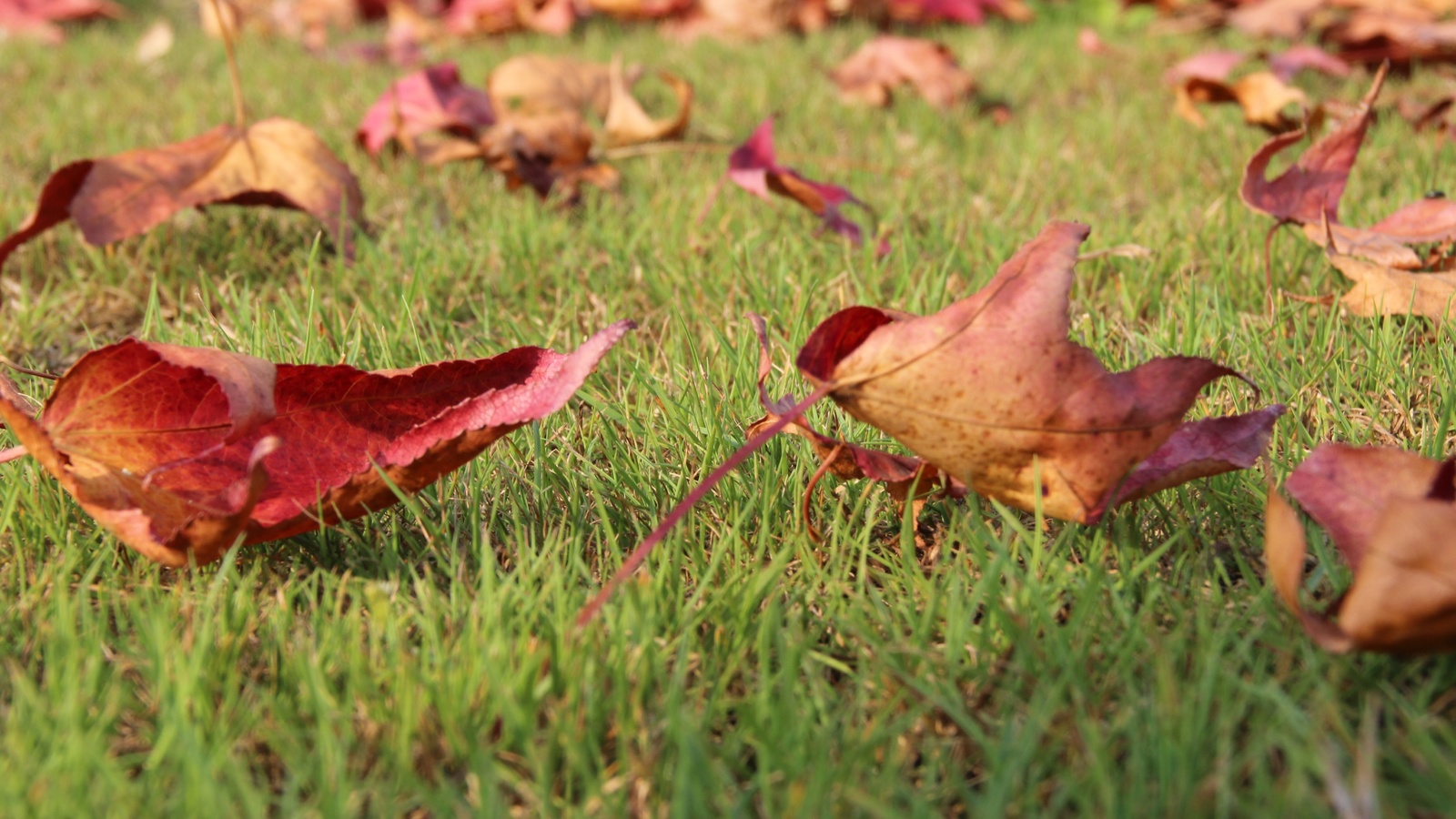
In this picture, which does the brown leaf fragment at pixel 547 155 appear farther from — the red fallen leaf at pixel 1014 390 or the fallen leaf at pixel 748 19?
the fallen leaf at pixel 748 19

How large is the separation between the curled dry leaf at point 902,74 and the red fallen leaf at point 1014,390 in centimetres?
204

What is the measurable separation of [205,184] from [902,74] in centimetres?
182

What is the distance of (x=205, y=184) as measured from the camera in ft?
5.96

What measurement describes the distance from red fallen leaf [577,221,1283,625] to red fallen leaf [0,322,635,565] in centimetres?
20

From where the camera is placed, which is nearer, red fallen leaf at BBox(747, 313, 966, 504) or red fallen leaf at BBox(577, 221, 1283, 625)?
red fallen leaf at BBox(577, 221, 1283, 625)

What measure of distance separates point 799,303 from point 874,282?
0.55ft

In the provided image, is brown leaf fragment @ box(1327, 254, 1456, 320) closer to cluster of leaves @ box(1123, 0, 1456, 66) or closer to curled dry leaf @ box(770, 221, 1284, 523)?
curled dry leaf @ box(770, 221, 1284, 523)

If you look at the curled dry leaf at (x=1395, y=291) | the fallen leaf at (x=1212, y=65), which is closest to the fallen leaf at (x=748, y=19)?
the fallen leaf at (x=1212, y=65)

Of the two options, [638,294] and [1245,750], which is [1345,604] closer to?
[1245,750]

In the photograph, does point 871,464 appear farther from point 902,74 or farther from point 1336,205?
point 902,74

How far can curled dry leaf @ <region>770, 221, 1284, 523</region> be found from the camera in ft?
3.11

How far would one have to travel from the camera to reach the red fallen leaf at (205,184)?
1.67 metres

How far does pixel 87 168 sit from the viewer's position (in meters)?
1.68

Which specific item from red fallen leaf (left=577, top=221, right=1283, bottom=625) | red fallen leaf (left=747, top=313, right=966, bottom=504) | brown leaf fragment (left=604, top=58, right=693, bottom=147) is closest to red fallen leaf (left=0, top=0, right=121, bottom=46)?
brown leaf fragment (left=604, top=58, right=693, bottom=147)
